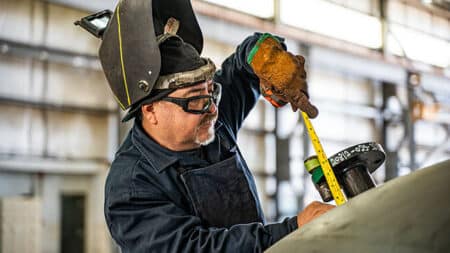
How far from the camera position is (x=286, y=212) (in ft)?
24.5

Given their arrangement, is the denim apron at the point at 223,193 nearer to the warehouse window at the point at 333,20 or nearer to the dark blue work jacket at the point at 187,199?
the dark blue work jacket at the point at 187,199

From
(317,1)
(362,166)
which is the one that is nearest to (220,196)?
(362,166)

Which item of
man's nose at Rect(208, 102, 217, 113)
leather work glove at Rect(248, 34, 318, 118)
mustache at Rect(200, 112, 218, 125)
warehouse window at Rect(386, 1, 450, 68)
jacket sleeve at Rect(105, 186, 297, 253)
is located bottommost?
jacket sleeve at Rect(105, 186, 297, 253)

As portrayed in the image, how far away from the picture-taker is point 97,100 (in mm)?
5844

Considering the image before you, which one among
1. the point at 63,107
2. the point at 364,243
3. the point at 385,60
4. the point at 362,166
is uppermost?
the point at 385,60

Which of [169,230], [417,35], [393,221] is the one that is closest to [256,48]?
[169,230]

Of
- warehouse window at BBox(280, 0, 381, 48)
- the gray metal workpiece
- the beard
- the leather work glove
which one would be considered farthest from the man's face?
warehouse window at BBox(280, 0, 381, 48)

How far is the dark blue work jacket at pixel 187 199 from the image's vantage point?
1.32 metres

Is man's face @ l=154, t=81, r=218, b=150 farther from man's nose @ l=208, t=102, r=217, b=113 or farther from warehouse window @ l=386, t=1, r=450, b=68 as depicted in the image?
warehouse window @ l=386, t=1, r=450, b=68

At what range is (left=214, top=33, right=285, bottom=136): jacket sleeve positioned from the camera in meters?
1.87

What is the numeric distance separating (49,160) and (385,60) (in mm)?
4288

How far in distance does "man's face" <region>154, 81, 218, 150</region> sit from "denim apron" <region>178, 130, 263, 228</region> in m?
0.08

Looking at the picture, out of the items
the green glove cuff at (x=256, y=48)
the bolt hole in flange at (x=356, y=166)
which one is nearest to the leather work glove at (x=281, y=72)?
the green glove cuff at (x=256, y=48)

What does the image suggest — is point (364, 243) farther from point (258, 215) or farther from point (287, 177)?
point (287, 177)
